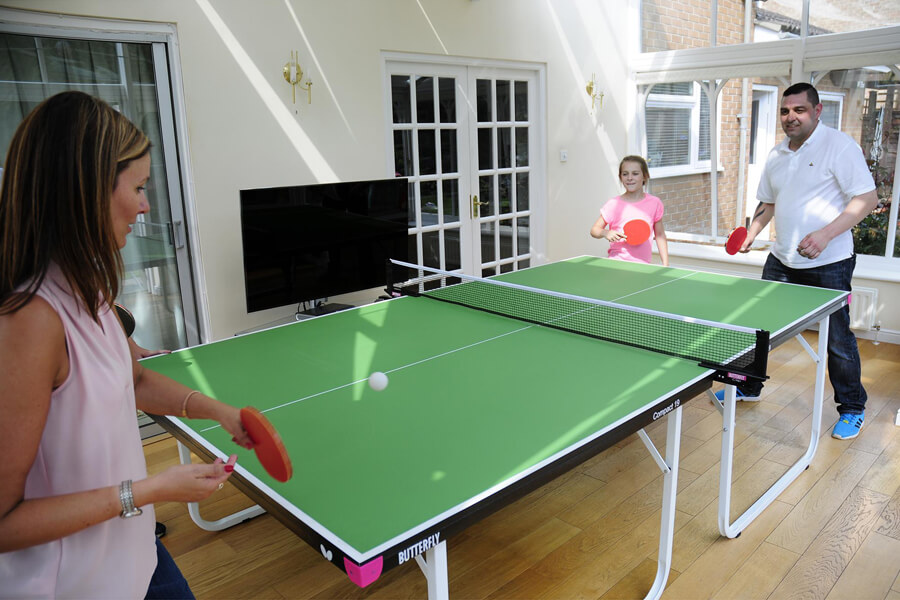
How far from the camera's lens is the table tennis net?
7.82 ft

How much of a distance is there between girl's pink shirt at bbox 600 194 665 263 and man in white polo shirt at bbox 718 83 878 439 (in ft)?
2.19

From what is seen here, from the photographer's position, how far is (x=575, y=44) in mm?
6285

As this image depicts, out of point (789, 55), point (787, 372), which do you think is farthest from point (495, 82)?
point (787, 372)

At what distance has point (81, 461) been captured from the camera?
1135mm

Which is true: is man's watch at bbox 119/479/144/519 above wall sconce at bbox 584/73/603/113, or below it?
below

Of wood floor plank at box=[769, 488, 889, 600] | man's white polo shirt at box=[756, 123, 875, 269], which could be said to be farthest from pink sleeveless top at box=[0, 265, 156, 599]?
man's white polo shirt at box=[756, 123, 875, 269]

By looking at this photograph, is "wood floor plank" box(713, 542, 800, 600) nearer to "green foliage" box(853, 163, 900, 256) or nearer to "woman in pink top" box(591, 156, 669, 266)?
"woman in pink top" box(591, 156, 669, 266)

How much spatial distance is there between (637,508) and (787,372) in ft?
7.71

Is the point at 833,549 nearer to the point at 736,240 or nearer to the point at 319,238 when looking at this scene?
the point at 736,240

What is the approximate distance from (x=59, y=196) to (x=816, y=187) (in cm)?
373

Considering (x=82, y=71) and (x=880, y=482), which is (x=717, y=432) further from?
(x=82, y=71)

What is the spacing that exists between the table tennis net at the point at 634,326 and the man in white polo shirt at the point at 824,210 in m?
1.01

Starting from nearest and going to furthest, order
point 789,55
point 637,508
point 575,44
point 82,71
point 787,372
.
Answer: point 637,508 → point 82,71 → point 787,372 → point 789,55 → point 575,44

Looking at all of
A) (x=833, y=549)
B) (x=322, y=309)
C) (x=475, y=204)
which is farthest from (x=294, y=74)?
(x=833, y=549)
